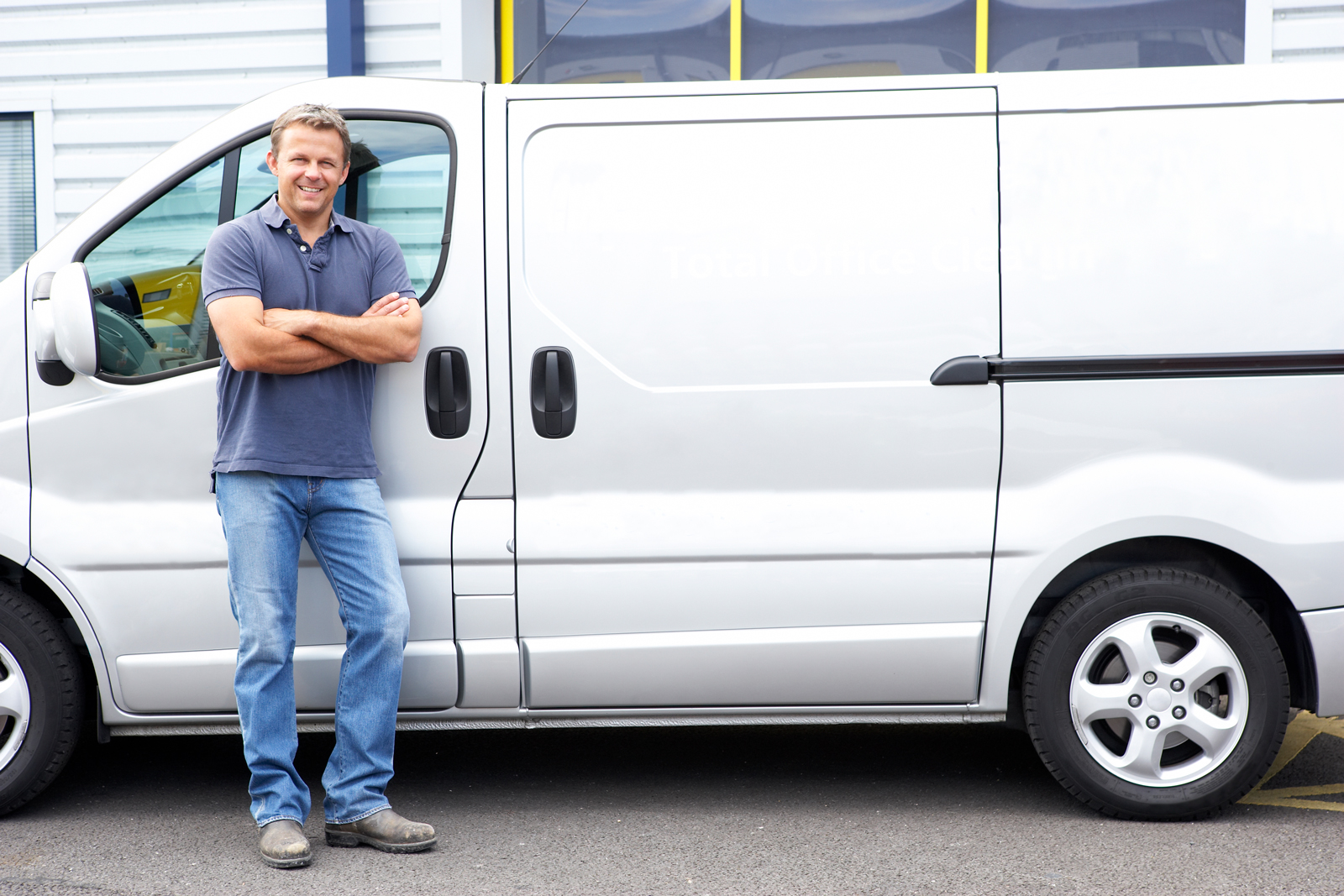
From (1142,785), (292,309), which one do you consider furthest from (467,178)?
(1142,785)

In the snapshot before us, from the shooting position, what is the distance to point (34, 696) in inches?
122

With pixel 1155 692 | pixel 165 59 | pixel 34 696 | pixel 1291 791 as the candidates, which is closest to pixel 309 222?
pixel 34 696

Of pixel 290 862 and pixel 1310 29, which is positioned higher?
pixel 1310 29

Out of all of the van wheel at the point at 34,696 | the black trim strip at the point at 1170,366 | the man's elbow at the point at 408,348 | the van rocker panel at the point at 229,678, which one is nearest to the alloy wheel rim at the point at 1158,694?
the black trim strip at the point at 1170,366

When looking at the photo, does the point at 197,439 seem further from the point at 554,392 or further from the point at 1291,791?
the point at 1291,791

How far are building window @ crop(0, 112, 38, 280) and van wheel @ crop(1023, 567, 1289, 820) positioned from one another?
6173 millimetres

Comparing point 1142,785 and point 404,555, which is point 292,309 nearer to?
point 404,555

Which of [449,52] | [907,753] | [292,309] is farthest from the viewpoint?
[449,52]

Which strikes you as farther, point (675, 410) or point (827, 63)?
point (827, 63)

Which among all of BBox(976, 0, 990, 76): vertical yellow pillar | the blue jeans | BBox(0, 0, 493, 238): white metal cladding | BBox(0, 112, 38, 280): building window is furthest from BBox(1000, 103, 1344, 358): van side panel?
BBox(0, 112, 38, 280): building window

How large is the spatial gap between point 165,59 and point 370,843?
4991 millimetres

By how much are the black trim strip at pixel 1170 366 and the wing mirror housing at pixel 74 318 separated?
2328mm

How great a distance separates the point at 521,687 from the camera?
3.12 metres

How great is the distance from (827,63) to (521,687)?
4467mm
